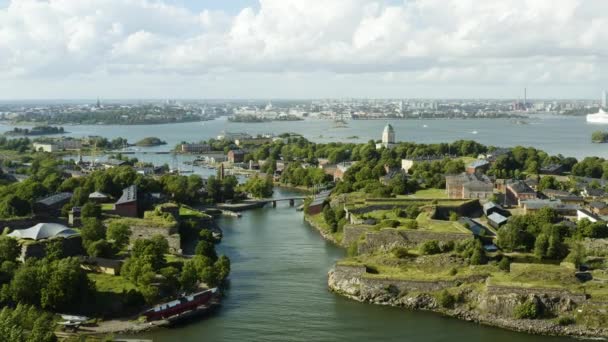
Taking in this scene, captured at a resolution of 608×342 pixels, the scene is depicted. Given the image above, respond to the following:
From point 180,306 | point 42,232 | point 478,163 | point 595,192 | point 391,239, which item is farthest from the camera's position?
point 478,163

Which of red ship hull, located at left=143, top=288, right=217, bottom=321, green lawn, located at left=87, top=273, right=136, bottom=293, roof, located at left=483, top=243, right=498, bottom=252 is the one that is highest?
roof, located at left=483, top=243, right=498, bottom=252

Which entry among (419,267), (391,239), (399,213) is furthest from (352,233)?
(419,267)

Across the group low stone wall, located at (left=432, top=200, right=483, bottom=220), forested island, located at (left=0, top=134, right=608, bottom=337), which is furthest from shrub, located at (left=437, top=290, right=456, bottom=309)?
low stone wall, located at (left=432, top=200, right=483, bottom=220)

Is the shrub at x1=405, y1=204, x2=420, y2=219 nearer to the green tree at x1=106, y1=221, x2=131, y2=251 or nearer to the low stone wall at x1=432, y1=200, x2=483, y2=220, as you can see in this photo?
the low stone wall at x1=432, y1=200, x2=483, y2=220

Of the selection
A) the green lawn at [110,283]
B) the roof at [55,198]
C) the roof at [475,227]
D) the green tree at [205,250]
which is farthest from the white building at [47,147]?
the roof at [475,227]

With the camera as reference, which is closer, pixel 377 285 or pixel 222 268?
pixel 377 285

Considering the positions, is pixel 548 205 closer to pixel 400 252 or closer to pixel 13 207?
pixel 400 252
